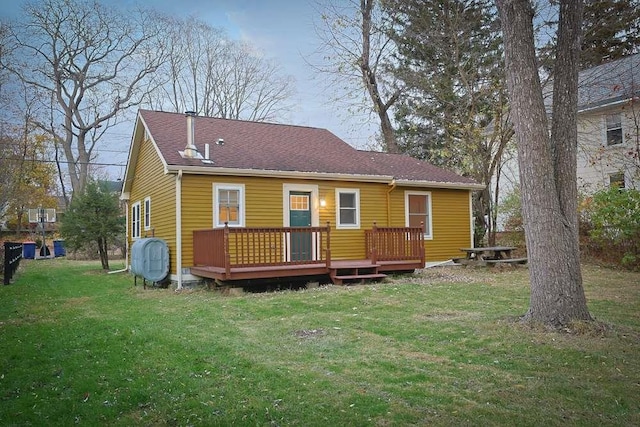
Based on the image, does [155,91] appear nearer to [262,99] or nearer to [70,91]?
[70,91]

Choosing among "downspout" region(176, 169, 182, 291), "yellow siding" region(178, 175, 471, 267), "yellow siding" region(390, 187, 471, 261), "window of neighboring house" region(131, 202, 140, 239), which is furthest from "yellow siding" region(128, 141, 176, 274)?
"yellow siding" region(390, 187, 471, 261)

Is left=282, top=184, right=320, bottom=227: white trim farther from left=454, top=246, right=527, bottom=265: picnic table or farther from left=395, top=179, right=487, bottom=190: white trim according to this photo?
left=454, top=246, right=527, bottom=265: picnic table

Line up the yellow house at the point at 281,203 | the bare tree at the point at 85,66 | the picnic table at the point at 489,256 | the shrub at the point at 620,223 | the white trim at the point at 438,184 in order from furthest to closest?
1. the bare tree at the point at 85,66
2. the white trim at the point at 438,184
3. the picnic table at the point at 489,256
4. the shrub at the point at 620,223
5. the yellow house at the point at 281,203

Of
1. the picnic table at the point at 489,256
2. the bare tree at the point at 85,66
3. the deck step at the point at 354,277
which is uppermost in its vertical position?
the bare tree at the point at 85,66

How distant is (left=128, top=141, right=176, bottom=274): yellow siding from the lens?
11906mm

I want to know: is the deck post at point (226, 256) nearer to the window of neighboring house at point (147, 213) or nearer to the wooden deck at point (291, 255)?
the wooden deck at point (291, 255)

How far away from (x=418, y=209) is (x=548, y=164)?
8930 mm

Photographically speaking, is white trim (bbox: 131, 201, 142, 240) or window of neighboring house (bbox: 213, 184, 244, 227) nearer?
window of neighboring house (bbox: 213, 184, 244, 227)

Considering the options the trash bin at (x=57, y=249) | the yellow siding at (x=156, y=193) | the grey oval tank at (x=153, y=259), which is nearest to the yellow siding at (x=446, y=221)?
the yellow siding at (x=156, y=193)

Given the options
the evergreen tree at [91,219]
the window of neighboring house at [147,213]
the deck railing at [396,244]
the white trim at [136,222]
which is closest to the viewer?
the deck railing at [396,244]

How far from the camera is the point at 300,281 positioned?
1128 cm

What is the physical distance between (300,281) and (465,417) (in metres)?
8.00

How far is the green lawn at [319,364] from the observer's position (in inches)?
140

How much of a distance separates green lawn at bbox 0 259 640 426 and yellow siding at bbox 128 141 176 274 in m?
3.69
